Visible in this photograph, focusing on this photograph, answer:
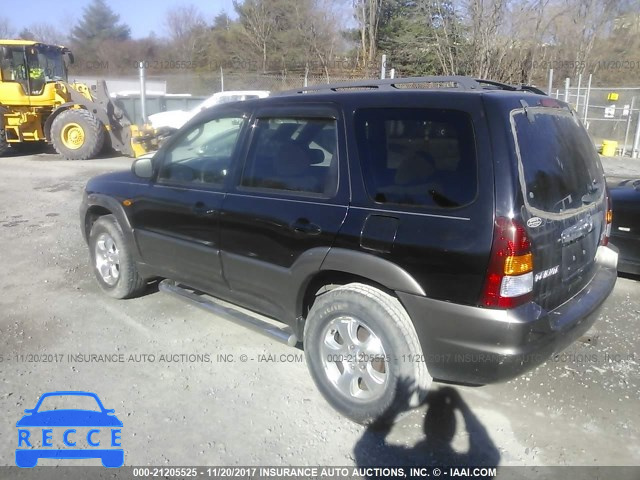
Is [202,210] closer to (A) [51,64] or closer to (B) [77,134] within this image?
(B) [77,134]

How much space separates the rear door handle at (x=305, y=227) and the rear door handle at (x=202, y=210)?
0.76m

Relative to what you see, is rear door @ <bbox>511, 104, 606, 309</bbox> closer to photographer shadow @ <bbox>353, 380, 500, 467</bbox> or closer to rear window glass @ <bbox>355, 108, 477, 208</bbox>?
rear window glass @ <bbox>355, 108, 477, 208</bbox>

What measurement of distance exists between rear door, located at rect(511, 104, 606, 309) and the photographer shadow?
0.84 m

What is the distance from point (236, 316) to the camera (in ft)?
12.6

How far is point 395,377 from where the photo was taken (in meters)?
2.85

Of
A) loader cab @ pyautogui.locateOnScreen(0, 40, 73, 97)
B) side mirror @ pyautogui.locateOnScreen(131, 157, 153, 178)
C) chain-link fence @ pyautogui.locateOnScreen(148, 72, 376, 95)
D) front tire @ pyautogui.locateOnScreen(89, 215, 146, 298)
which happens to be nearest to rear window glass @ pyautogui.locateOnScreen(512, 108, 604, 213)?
side mirror @ pyautogui.locateOnScreen(131, 157, 153, 178)

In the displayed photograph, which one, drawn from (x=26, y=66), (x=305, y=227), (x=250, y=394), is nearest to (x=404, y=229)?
(x=305, y=227)

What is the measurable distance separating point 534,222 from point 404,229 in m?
0.62

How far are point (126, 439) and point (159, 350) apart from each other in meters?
1.03

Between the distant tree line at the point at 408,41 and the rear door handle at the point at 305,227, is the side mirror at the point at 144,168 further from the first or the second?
the distant tree line at the point at 408,41

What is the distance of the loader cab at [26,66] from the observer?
46.9 feet

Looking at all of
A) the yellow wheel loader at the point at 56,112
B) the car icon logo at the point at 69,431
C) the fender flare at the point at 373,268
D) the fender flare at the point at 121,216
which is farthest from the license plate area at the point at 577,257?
the yellow wheel loader at the point at 56,112

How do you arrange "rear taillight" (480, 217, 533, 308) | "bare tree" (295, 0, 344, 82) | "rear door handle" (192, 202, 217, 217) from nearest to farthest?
"rear taillight" (480, 217, 533, 308)
"rear door handle" (192, 202, 217, 217)
"bare tree" (295, 0, 344, 82)

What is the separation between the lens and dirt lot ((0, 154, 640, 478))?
2850 mm
